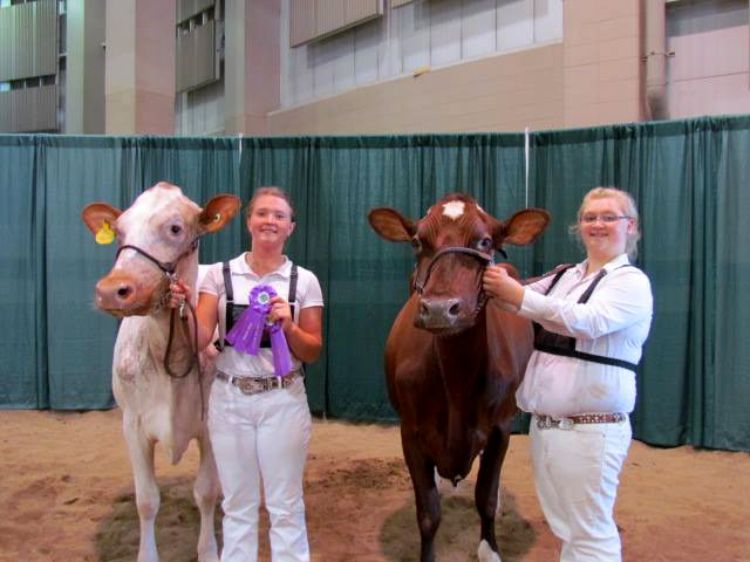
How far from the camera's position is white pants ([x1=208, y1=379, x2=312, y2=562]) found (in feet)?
7.07

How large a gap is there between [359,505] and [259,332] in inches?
75.0

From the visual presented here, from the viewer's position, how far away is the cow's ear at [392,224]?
95.1 inches

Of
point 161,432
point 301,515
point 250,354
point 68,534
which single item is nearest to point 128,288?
point 250,354

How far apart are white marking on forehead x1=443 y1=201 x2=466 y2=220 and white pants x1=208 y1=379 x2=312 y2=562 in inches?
32.0

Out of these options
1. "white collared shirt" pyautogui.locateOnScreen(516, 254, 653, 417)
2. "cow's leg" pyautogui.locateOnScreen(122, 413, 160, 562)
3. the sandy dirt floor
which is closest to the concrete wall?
the sandy dirt floor

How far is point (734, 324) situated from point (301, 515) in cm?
376

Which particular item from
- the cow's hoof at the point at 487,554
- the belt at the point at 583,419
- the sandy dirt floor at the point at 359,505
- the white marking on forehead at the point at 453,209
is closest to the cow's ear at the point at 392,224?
the white marking on forehead at the point at 453,209

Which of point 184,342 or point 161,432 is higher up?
point 184,342

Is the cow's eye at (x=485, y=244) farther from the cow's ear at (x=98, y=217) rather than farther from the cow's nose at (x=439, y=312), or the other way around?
the cow's ear at (x=98, y=217)

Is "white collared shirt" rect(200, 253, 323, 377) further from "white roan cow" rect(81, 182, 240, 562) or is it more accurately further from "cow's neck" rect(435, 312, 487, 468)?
"cow's neck" rect(435, 312, 487, 468)

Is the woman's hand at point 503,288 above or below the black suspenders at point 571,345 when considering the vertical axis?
above

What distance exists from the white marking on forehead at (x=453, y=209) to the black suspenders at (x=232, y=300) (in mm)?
581

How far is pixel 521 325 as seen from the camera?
10.1 feet

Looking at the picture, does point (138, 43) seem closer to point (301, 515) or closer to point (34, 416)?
point (34, 416)
